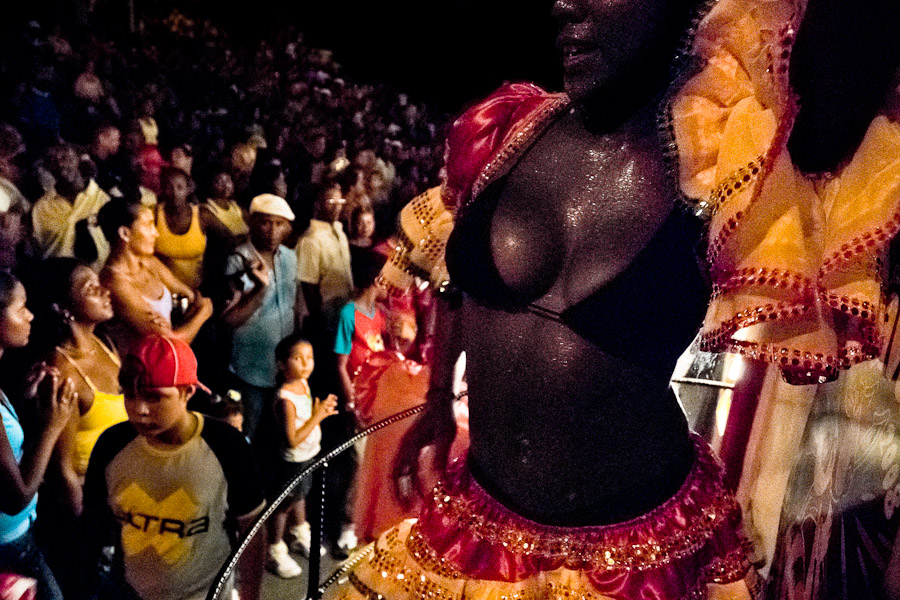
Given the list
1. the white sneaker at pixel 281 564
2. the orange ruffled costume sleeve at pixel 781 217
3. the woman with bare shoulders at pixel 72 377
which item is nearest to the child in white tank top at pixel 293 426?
the white sneaker at pixel 281 564

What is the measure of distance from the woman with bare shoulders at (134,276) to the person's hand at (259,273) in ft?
0.90

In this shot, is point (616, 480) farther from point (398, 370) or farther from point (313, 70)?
point (313, 70)

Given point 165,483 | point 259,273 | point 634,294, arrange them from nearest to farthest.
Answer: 1. point 634,294
2. point 165,483
3. point 259,273

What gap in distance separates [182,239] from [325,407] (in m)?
0.73

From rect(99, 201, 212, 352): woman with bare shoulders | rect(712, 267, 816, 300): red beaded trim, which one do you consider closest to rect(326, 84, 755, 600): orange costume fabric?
rect(712, 267, 816, 300): red beaded trim

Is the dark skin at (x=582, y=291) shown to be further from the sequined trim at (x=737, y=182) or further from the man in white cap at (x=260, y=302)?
the man in white cap at (x=260, y=302)

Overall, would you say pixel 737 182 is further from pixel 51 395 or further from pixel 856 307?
pixel 51 395

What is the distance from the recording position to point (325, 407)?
7.29 ft

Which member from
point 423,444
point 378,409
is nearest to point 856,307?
point 423,444

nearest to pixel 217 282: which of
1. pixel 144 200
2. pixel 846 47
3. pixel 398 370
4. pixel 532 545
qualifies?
pixel 144 200

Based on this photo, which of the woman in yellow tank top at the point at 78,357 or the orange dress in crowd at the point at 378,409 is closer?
the woman in yellow tank top at the point at 78,357

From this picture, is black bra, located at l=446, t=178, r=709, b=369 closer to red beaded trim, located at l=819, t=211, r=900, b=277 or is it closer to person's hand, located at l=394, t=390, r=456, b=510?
red beaded trim, located at l=819, t=211, r=900, b=277

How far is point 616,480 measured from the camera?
2.35 feet

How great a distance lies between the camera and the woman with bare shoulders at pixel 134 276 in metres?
1.62
